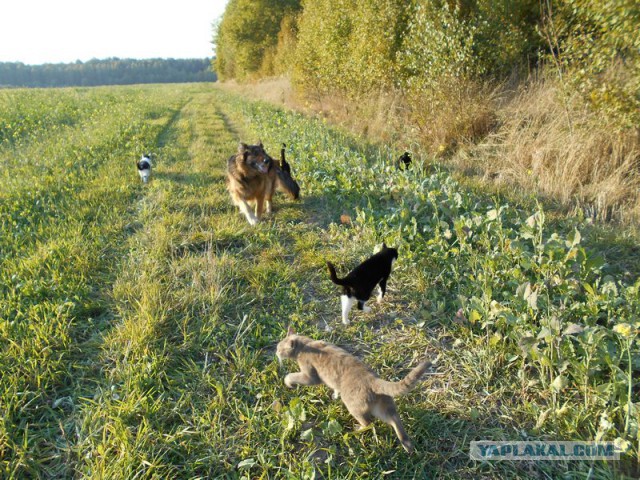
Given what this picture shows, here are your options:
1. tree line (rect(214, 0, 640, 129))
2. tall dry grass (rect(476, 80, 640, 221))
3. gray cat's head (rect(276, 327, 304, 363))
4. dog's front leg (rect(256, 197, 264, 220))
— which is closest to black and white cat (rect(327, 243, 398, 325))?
gray cat's head (rect(276, 327, 304, 363))

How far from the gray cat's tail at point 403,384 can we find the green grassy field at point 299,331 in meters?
0.37

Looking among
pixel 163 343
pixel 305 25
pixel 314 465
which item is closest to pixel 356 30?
pixel 305 25

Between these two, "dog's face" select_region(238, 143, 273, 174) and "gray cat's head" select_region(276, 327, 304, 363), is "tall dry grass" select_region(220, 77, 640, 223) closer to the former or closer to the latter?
"dog's face" select_region(238, 143, 273, 174)

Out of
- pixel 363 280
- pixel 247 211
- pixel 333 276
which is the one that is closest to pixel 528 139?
pixel 247 211

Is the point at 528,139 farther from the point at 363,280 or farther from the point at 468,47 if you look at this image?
the point at 363,280

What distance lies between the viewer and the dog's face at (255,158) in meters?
5.12

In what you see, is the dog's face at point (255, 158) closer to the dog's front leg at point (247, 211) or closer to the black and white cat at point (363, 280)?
the dog's front leg at point (247, 211)

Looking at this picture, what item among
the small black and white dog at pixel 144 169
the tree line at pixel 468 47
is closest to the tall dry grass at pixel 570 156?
the tree line at pixel 468 47

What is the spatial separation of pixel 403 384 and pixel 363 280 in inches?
45.2

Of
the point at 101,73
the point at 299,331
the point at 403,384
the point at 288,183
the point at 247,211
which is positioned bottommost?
the point at 299,331

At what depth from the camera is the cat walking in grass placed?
76.1 inches

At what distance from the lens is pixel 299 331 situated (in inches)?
118

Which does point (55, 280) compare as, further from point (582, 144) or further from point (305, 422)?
point (582, 144)

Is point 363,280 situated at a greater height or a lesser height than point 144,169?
lesser
